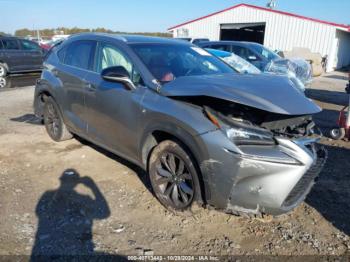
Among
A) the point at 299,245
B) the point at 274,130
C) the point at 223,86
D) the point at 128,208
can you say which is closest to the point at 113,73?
the point at 223,86

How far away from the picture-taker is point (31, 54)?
1429 cm

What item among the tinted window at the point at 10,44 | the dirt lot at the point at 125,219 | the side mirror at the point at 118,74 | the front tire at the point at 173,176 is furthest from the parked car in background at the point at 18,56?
the front tire at the point at 173,176

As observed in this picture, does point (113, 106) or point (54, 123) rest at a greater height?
point (113, 106)

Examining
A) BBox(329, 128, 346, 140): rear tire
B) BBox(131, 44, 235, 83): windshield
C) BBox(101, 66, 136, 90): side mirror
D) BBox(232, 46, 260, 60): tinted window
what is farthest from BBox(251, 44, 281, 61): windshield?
BBox(101, 66, 136, 90): side mirror

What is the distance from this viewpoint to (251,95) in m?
2.95

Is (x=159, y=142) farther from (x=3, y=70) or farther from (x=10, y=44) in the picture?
(x=10, y=44)

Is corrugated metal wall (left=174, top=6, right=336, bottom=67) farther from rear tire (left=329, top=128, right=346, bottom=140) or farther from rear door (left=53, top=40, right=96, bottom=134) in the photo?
rear door (left=53, top=40, right=96, bottom=134)

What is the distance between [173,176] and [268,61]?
866 centimetres

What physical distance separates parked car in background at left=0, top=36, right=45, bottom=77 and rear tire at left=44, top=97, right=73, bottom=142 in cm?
885

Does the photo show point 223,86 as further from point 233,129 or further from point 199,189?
point 199,189

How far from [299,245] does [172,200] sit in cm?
129

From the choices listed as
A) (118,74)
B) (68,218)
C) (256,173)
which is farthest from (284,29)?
A: (68,218)

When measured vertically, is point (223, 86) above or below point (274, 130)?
above

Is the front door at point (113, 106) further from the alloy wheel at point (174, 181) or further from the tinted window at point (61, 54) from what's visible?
the tinted window at point (61, 54)
